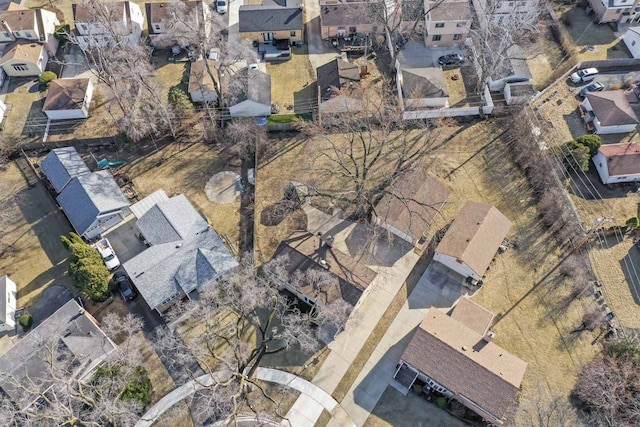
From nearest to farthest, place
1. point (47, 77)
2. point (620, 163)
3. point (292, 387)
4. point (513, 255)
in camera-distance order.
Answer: point (292, 387) < point (513, 255) < point (620, 163) < point (47, 77)

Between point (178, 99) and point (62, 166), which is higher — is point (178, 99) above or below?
above

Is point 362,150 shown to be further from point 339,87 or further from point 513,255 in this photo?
point 513,255

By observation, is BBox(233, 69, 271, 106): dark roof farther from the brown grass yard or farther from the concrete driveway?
the concrete driveway

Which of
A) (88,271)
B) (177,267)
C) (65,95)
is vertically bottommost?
(177,267)

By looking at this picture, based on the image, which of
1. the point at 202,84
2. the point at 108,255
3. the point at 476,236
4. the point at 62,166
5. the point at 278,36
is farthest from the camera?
the point at 278,36

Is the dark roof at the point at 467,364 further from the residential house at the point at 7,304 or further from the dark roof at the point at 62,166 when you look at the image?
the dark roof at the point at 62,166

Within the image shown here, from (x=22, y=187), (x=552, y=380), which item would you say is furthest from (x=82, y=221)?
(x=552, y=380)

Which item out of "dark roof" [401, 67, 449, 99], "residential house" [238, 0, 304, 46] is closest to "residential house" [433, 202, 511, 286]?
"dark roof" [401, 67, 449, 99]

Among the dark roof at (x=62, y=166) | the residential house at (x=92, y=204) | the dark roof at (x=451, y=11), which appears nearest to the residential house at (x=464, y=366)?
the residential house at (x=92, y=204)

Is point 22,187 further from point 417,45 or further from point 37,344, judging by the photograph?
point 417,45

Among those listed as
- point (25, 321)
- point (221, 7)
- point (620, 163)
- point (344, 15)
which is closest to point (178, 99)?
point (221, 7)
